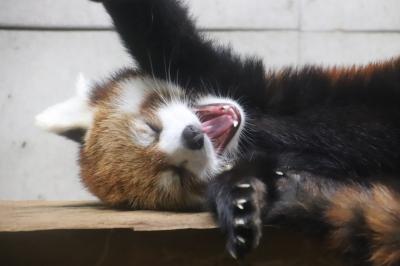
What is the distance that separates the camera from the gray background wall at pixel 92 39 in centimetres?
327

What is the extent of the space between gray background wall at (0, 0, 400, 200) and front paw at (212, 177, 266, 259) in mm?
1660

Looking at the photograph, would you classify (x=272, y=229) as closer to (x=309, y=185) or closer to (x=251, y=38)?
(x=309, y=185)

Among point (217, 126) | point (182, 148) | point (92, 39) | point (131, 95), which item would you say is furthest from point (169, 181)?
point (92, 39)

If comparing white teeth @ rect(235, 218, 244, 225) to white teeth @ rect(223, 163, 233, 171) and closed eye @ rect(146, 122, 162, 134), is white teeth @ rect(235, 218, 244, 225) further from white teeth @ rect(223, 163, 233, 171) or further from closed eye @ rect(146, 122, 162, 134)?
closed eye @ rect(146, 122, 162, 134)

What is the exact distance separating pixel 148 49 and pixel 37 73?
3.99 feet

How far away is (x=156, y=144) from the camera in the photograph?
2.10m

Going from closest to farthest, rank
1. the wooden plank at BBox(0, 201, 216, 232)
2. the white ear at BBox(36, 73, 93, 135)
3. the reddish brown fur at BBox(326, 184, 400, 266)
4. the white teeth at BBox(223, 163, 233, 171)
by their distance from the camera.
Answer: the reddish brown fur at BBox(326, 184, 400, 266), the wooden plank at BBox(0, 201, 216, 232), the white teeth at BBox(223, 163, 233, 171), the white ear at BBox(36, 73, 93, 135)

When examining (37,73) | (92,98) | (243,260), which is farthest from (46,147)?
(243,260)

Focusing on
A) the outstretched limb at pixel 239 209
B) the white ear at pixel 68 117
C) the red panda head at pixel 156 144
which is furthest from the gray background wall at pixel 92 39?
the outstretched limb at pixel 239 209

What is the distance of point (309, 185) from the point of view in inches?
70.9

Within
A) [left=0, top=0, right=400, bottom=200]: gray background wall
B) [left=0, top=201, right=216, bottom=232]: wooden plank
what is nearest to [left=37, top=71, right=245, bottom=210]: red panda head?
[left=0, top=201, right=216, bottom=232]: wooden plank

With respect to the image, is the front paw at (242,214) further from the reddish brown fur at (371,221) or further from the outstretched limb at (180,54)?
the outstretched limb at (180,54)

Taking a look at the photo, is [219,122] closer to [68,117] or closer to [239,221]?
[68,117]

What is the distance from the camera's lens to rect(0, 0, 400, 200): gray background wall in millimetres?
3270
